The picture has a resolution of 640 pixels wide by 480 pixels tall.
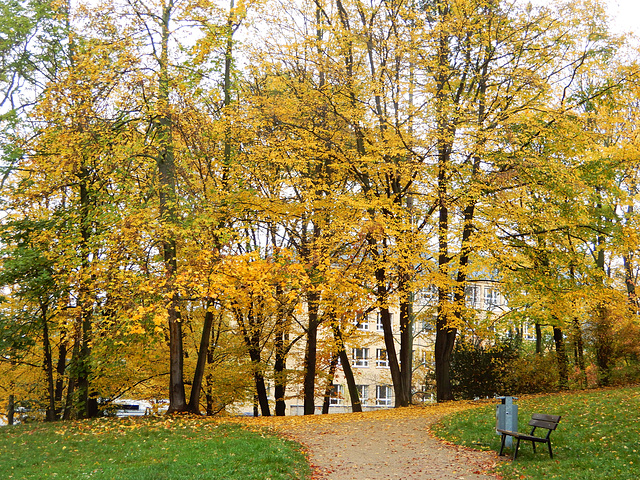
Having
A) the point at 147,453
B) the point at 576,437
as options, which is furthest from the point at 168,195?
the point at 576,437

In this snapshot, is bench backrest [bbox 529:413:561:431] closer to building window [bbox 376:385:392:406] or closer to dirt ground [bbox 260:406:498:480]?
dirt ground [bbox 260:406:498:480]

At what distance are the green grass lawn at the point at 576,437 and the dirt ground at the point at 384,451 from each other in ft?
1.79

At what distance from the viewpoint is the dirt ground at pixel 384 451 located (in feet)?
31.0

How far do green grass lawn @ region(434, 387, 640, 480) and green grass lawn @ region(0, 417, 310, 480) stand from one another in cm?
377

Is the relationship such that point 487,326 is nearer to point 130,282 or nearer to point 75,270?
point 130,282

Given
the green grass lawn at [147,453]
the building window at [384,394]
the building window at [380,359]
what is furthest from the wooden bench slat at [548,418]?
the building window at [384,394]

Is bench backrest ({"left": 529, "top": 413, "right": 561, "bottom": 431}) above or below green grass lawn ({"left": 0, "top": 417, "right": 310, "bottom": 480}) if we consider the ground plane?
above

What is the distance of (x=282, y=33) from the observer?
2073cm

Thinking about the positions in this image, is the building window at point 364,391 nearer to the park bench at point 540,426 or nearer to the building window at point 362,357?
the building window at point 362,357

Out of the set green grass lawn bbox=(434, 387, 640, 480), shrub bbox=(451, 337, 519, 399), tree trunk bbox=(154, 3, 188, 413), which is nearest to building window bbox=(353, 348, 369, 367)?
shrub bbox=(451, 337, 519, 399)

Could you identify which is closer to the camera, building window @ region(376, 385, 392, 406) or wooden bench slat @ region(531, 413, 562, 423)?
wooden bench slat @ region(531, 413, 562, 423)

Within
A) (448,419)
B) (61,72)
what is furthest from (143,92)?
(448,419)

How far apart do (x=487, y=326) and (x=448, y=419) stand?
640 cm

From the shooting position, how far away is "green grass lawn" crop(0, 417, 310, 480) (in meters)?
8.78
